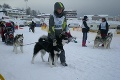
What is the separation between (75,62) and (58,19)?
1778 mm

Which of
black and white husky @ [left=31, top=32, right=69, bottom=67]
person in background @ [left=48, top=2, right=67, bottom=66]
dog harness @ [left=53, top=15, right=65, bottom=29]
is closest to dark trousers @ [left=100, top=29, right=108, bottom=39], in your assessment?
person in background @ [left=48, top=2, right=67, bottom=66]

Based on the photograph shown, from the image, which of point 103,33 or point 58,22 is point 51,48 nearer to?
point 58,22

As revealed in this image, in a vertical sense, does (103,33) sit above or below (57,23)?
below

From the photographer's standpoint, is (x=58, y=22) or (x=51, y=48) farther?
(x=58, y=22)

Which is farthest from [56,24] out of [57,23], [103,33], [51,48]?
[103,33]

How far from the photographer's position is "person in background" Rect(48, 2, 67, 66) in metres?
5.58

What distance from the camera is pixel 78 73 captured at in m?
5.13

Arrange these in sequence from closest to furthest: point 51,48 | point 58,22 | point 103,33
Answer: point 51,48 → point 58,22 → point 103,33

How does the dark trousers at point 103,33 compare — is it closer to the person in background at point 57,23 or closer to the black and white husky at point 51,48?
the person in background at point 57,23

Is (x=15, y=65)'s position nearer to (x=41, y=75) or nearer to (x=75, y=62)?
(x=41, y=75)

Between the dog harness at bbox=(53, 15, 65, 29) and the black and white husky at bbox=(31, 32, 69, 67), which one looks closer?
the black and white husky at bbox=(31, 32, 69, 67)

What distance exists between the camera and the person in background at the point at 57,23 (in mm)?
5582

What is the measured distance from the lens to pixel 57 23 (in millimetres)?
5887

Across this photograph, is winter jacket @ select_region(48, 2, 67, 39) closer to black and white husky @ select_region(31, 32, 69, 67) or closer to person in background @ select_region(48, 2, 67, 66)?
person in background @ select_region(48, 2, 67, 66)
